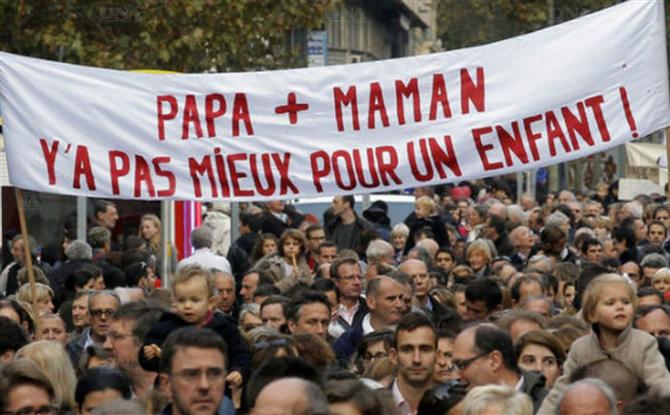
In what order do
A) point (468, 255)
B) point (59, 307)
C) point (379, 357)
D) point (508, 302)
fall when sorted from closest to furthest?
point (379, 357), point (508, 302), point (59, 307), point (468, 255)

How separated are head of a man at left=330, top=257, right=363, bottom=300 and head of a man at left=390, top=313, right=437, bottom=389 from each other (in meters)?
3.82

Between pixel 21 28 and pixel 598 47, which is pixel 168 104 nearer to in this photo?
pixel 598 47

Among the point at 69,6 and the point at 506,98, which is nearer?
the point at 506,98

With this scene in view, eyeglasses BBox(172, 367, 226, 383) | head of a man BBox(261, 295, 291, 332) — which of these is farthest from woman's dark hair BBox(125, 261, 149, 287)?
eyeglasses BBox(172, 367, 226, 383)

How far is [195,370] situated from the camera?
8.34 meters

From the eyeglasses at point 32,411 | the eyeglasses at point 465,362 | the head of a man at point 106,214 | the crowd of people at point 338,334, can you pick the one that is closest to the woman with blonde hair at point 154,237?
the head of a man at point 106,214

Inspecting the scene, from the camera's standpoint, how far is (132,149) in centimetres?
1281

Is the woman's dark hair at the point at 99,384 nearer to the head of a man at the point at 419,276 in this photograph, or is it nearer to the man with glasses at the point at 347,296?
the man with glasses at the point at 347,296

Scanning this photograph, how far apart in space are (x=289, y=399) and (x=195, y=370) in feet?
2.73

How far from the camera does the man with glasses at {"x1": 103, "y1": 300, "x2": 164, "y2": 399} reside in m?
10.7

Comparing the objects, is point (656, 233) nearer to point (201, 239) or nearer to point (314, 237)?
point (314, 237)

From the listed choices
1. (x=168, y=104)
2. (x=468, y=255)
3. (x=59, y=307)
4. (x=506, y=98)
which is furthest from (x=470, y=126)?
(x=468, y=255)

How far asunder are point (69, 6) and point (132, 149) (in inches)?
693

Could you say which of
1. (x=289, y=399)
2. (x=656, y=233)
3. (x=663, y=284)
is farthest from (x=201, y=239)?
(x=289, y=399)
